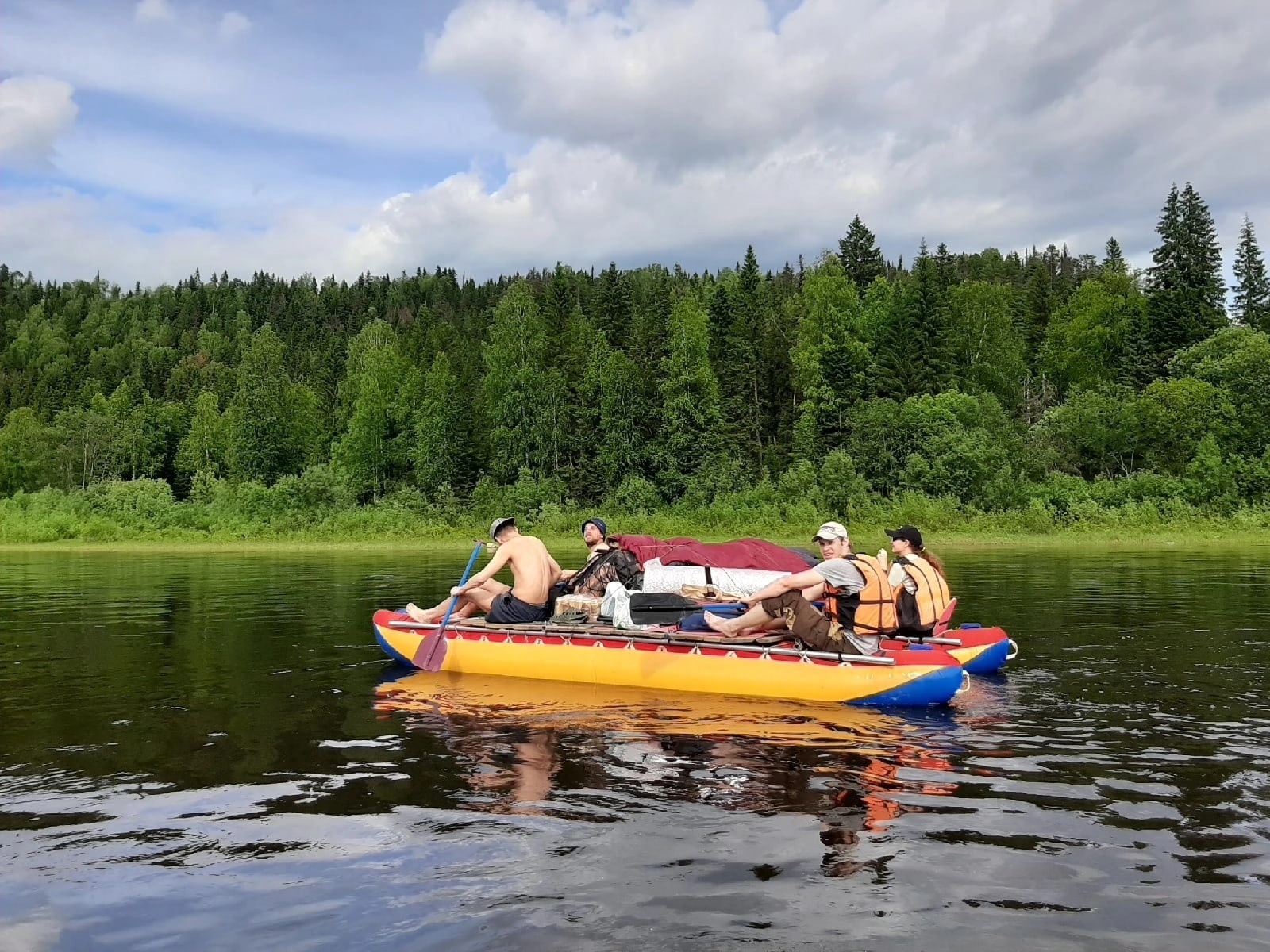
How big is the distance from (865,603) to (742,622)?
4.93 ft

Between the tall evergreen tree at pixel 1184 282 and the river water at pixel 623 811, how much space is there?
57.6 m

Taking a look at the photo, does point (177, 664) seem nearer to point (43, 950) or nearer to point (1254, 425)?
point (43, 950)

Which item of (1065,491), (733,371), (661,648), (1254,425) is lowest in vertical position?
(661,648)

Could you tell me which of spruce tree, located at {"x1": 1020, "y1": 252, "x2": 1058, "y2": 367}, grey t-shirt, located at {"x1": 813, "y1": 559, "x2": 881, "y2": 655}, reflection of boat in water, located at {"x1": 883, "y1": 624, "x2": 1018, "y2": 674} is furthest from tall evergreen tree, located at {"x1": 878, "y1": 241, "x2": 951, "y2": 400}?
grey t-shirt, located at {"x1": 813, "y1": 559, "x2": 881, "y2": 655}

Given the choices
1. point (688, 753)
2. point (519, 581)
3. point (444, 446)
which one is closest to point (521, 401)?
point (444, 446)

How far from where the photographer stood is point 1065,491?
53281 mm

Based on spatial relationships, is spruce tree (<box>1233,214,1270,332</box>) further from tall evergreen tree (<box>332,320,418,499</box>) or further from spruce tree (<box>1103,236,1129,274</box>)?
tall evergreen tree (<box>332,320,418,499</box>)

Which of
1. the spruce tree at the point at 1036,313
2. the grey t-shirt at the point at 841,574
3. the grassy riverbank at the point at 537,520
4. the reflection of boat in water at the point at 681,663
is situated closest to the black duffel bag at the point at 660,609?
the reflection of boat in water at the point at 681,663

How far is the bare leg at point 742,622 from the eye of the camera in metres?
12.1

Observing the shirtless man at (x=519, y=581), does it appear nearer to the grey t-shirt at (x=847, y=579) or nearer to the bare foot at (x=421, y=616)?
the bare foot at (x=421, y=616)

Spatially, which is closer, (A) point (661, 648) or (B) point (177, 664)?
(A) point (661, 648)

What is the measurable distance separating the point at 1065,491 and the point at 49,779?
173ft

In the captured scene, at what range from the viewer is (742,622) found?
482 inches

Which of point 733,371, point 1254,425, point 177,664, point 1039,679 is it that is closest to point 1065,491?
point 1254,425
